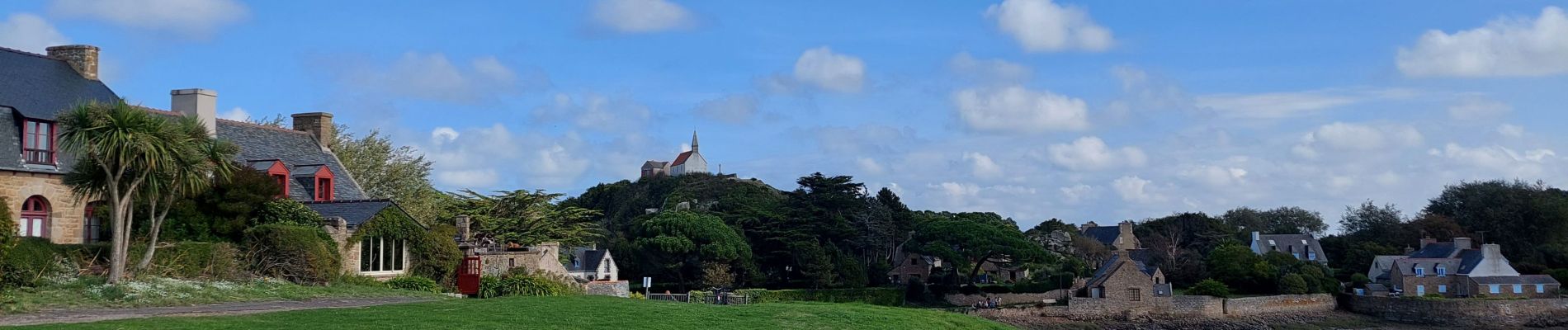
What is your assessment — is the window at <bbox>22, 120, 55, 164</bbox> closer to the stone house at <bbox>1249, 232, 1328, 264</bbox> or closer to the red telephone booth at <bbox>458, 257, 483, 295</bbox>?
the red telephone booth at <bbox>458, 257, 483, 295</bbox>

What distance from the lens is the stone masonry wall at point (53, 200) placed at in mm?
26234

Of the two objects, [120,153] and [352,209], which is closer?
[120,153]

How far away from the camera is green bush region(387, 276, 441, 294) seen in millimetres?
30281

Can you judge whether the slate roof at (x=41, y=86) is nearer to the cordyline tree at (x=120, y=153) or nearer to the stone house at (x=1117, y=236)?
the cordyline tree at (x=120, y=153)

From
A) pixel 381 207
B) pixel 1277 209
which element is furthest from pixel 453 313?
pixel 1277 209

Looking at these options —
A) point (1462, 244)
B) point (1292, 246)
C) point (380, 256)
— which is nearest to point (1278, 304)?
point (1462, 244)

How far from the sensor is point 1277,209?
113750 mm

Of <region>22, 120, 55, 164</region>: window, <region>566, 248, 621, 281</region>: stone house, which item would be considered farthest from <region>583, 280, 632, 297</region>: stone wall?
<region>566, 248, 621, 281</region>: stone house

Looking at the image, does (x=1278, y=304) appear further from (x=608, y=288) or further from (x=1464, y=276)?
(x=608, y=288)

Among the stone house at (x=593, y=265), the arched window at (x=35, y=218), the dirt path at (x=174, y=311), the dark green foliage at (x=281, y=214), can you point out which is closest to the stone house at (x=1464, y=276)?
the stone house at (x=593, y=265)

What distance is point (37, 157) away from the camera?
27281 mm

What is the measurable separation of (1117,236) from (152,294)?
93.2 meters

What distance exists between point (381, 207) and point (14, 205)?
8.32 meters

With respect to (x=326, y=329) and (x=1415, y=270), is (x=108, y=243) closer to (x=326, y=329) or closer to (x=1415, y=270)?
(x=326, y=329)
